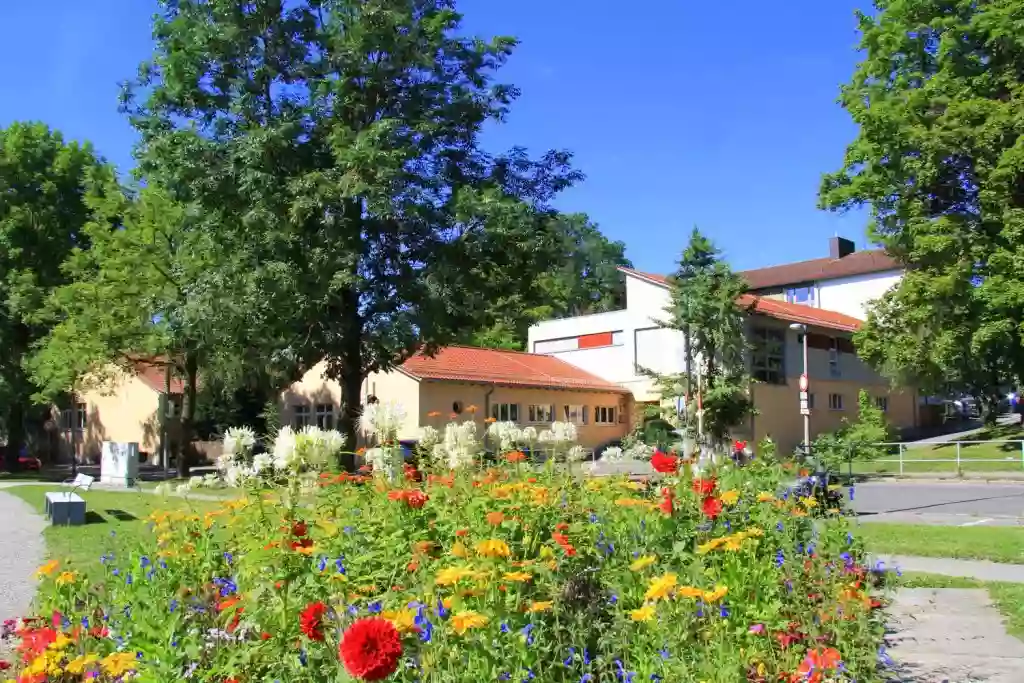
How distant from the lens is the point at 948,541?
1142 cm

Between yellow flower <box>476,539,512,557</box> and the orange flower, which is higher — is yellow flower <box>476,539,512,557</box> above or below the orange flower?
below

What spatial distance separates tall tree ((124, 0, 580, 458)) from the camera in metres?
18.9

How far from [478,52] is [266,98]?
519cm

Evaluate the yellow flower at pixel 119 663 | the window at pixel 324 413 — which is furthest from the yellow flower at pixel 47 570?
the window at pixel 324 413

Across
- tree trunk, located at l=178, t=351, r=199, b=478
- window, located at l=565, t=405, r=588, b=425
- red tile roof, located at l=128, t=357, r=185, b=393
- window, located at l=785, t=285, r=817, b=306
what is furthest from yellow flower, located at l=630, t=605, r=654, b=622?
window, located at l=785, t=285, r=817, b=306

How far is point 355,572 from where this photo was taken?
13.3ft

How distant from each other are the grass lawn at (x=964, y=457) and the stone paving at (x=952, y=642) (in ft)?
75.6

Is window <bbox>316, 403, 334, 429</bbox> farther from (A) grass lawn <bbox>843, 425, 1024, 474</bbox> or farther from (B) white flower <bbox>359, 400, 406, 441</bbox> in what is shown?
(B) white flower <bbox>359, 400, 406, 441</bbox>

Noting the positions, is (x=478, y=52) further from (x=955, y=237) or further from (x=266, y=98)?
(x=955, y=237)

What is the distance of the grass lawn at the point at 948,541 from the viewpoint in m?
10.2

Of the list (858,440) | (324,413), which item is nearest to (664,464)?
(858,440)

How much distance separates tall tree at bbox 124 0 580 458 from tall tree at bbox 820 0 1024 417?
1477 cm

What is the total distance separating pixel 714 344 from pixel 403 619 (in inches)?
1244

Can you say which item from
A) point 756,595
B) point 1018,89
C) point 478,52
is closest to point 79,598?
point 756,595
